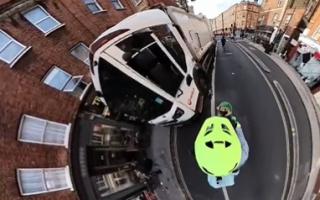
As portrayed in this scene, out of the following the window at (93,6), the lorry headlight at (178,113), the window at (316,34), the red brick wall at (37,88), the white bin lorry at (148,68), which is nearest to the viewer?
the red brick wall at (37,88)

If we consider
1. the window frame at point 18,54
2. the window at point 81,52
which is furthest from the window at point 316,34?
the window frame at point 18,54

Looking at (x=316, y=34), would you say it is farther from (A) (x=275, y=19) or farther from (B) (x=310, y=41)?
(A) (x=275, y=19)

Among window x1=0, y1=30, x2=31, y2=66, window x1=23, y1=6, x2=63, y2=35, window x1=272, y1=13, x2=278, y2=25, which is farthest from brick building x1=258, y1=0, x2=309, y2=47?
window x1=0, y1=30, x2=31, y2=66

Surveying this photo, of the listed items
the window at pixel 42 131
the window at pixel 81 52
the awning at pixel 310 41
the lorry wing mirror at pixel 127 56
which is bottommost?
the window at pixel 42 131

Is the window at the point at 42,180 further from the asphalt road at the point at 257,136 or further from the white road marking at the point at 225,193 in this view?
the white road marking at the point at 225,193

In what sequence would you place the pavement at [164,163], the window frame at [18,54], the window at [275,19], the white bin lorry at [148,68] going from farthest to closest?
the window at [275,19] < the pavement at [164,163] < the window frame at [18,54] < the white bin lorry at [148,68]

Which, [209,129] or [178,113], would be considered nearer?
[209,129]

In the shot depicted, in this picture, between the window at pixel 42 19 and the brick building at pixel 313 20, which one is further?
the brick building at pixel 313 20

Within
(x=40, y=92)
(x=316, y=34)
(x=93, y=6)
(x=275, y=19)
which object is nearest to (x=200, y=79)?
(x=40, y=92)
